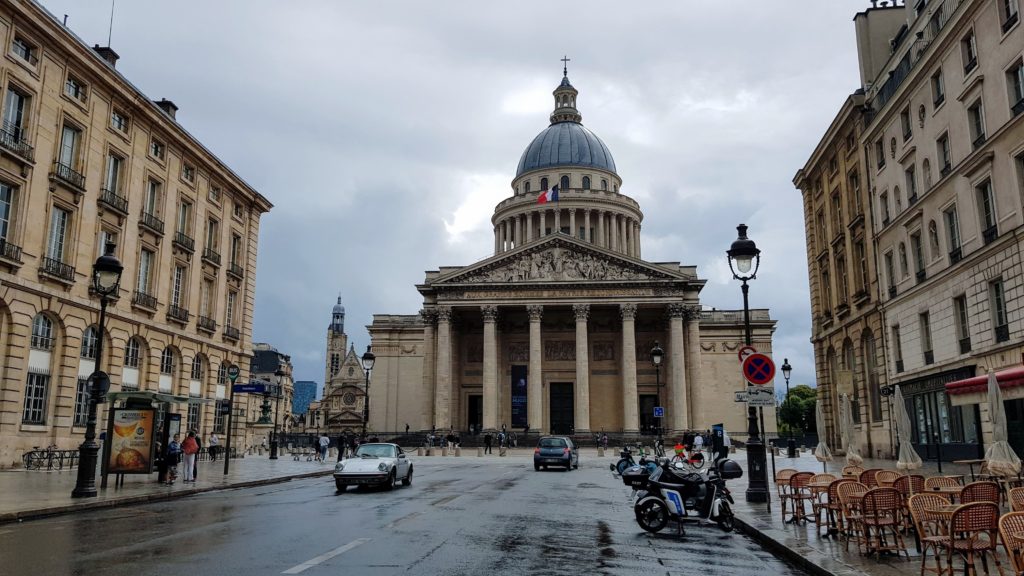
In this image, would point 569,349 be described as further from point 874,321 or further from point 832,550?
point 832,550

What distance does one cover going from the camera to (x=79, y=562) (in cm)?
927

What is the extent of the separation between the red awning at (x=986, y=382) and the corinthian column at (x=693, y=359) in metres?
48.9

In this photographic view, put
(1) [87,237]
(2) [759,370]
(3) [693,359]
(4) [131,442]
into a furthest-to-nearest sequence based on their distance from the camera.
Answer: (3) [693,359] < (1) [87,237] < (4) [131,442] < (2) [759,370]

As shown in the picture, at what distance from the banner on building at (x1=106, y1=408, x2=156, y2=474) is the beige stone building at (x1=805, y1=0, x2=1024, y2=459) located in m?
22.7

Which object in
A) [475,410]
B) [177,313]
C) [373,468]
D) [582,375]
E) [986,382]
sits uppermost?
[177,313]

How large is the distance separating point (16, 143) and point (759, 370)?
26.2 metres

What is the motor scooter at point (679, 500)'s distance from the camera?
12.8 m

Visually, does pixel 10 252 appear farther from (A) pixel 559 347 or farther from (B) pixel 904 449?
(A) pixel 559 347

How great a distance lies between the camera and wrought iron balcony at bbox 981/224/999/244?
2577cm

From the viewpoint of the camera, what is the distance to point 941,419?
30.2m

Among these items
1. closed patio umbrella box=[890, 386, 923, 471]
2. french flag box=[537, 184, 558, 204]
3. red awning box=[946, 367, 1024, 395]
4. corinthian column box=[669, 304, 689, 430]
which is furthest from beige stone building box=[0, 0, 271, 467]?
french flag box=[537, 184, 558, 204]

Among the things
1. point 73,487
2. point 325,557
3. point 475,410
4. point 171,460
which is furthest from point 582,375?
point 325,557

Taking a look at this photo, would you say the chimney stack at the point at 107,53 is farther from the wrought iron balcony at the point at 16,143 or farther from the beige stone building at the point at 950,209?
the beige stone building at the point at 950,209

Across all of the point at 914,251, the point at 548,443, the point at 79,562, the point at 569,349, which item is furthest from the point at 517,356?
the point at 79,562
